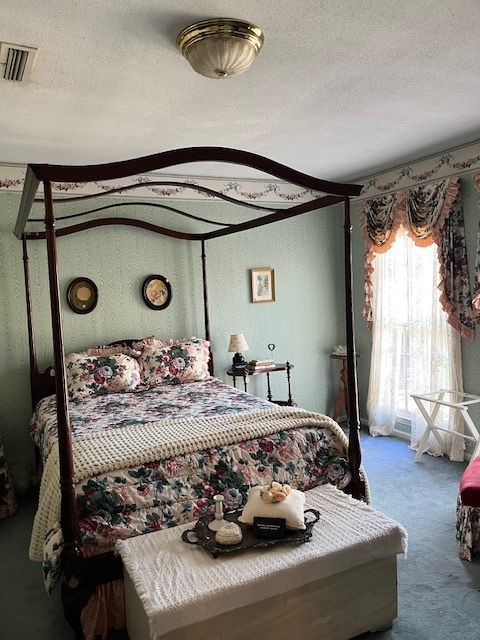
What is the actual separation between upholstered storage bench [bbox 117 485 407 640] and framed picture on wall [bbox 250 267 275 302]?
285 centimetres

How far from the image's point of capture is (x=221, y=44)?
201 centimetres

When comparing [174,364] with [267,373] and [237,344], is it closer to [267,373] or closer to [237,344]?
[237,344]

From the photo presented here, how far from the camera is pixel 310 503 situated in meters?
2.46

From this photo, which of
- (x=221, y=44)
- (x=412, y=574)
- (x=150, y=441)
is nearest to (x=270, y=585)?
(x=150, y=441)

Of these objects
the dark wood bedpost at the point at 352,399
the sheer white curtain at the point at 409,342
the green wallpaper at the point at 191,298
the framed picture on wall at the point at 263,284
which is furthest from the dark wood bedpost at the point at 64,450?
the sheer white curtain at the point at 409,342

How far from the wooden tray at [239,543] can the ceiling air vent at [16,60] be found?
82.1 inches

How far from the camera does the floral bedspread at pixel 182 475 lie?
2.19 m

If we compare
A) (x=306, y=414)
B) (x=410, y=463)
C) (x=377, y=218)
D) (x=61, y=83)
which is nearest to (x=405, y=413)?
(x=410, y=463)

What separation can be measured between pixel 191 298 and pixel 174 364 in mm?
772

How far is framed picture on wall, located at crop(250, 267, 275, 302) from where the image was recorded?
4883mm

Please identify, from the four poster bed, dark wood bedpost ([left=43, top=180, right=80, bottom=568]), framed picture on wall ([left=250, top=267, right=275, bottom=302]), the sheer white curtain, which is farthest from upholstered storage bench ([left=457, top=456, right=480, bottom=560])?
framed picture on wall ([left=250, top=267, right=275, bottom=302])

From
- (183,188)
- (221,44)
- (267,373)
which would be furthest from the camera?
(267,373)

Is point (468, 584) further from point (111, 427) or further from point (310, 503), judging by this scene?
point (111, 427)

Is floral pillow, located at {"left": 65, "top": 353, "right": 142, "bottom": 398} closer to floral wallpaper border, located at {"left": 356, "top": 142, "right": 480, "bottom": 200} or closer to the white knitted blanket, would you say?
the white knitted blanket
